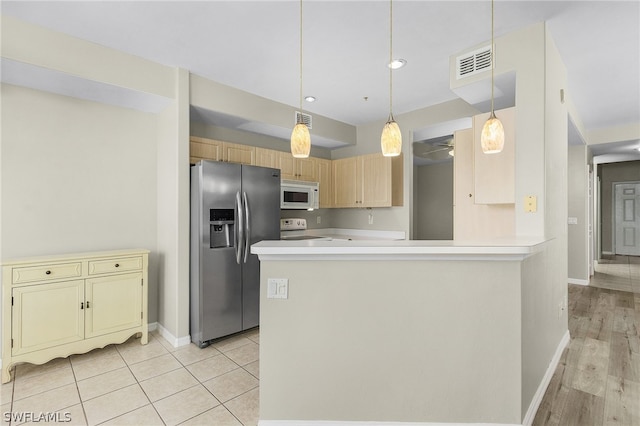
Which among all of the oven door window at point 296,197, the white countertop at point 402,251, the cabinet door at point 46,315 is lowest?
the cabinet door at point 46,315

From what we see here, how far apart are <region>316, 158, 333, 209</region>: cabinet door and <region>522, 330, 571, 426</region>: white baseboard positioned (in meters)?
3.19

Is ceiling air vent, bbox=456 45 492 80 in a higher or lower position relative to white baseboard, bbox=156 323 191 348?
higher

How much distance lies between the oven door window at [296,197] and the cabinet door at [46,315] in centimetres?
231

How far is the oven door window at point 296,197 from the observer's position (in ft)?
14.0

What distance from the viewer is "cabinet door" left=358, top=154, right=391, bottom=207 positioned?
4.39m

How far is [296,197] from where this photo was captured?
437 centimetres

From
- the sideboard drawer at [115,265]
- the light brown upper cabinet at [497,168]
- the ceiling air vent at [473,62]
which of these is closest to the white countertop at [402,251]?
the light brown upper cabinet at [497,168]

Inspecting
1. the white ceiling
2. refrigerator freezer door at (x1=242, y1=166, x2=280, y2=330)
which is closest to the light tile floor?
refrigerator freezer door at (x1=242, y1=166, x2=280, y2=330)

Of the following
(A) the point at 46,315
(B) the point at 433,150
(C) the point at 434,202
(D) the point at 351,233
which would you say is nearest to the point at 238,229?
(A) the point at 46,315

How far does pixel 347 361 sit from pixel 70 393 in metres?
2.00

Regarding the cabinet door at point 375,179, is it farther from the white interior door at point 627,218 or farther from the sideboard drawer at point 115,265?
the white interior door at point 627,218

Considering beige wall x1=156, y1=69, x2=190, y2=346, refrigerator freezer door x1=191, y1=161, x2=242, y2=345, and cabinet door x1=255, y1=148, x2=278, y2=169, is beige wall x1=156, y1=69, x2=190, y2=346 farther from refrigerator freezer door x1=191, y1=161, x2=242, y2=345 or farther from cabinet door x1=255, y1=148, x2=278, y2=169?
cabinet door x1=255, y1=148, x2=278, y2=169

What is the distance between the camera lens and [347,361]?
1.83 m

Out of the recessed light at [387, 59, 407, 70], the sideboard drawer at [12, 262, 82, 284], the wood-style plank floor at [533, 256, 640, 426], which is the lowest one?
the wood-style plank floor at [533, 256, 640, 426]
